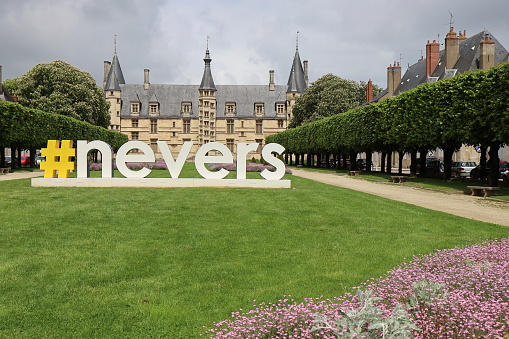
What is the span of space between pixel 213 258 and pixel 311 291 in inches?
90.1

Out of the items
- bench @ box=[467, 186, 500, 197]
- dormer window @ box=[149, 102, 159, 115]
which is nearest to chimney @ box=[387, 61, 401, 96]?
bench @ box=[467, 186, 500, 197]

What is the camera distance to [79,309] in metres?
5.14

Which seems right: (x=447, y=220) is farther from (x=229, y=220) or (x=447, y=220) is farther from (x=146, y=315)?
(x=146, y=315)

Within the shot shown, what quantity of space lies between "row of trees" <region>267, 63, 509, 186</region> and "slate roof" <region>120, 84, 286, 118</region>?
5420 centimetres

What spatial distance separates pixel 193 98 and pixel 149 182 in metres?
74.8

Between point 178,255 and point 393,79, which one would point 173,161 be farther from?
point 393,79

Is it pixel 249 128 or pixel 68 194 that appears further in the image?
pixel 249 128

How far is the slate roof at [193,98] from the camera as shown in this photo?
90.4 meters

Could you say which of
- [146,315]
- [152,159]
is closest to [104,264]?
[146,315]

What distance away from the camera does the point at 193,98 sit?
9206 centimetres

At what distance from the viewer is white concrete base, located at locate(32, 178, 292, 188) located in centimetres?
1898

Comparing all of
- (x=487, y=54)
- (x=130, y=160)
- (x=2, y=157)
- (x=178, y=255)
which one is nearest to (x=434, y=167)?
(x=487, y=54)

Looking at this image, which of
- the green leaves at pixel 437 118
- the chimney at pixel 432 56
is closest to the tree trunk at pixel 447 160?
the green leaves at pixel 437 118

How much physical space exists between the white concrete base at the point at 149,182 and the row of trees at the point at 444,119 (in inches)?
429
